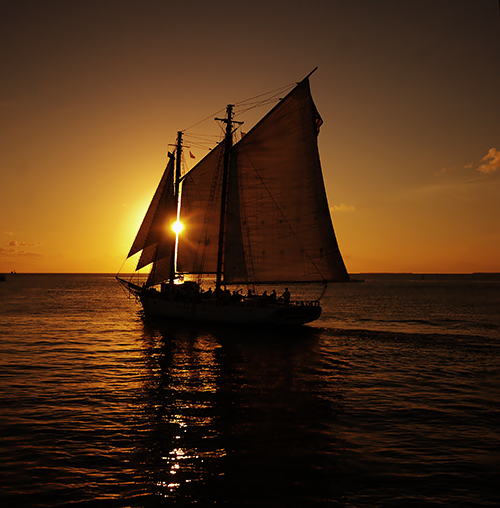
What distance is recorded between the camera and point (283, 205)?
131 ft

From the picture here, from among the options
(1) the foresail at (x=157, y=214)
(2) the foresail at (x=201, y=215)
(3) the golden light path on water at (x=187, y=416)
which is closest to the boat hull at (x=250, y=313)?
(2) the foresail at (x=201, y=215)

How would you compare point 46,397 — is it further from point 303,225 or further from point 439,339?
point 439,339

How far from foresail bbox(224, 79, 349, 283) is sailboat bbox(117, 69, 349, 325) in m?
0.09

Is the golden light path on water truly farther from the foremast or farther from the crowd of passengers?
the foremast

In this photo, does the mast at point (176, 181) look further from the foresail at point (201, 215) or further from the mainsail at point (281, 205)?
the mainsail at point (281, 205)

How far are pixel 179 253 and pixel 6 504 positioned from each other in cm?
4448

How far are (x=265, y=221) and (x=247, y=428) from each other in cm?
2752

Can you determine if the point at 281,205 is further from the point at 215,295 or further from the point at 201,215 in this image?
the point at 201,215

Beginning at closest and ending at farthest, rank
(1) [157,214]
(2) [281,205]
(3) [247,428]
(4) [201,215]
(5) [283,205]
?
1. (3) [247,428]
2. (5) [283,205]
3. (2) [281,205]
4. (4) [201,215]
5. (1) [157,214]

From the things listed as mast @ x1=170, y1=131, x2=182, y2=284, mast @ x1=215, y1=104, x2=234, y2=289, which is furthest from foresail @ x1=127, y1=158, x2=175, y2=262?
mast @ x1=215, y1=104, x2=234, y2=289

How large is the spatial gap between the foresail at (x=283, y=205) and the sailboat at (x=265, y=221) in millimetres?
85

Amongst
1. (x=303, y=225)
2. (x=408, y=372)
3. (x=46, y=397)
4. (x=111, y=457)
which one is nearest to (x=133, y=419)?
(x=111, y=457)

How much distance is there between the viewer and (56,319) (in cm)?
5522

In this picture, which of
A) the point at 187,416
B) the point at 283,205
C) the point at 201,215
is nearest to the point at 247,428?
the point at 187,416
